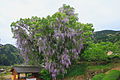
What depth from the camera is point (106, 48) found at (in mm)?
18609

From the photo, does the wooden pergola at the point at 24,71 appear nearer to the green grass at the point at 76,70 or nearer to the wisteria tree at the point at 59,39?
the wisteria tree at the point at 59,39

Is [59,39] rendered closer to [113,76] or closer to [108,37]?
[113,76]

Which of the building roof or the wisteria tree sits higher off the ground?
the wisteria tree

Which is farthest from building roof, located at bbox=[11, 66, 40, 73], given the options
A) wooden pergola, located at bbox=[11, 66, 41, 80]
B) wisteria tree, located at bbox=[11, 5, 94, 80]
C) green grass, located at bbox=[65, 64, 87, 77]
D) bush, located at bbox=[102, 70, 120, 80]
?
bush, located at bbox=[102, 70, 120, 80]

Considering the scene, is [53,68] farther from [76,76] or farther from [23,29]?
[23,29]

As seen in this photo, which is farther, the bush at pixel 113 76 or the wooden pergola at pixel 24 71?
the wooden pergola at pixel 24 71

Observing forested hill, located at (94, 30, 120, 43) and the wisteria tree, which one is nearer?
the wisteria tree

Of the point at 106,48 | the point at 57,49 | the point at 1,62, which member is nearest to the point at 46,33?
the point at 57,49

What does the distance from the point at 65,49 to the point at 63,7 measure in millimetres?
7177

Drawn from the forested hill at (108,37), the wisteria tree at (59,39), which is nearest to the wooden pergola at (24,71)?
the wisteria tree at (59,39)

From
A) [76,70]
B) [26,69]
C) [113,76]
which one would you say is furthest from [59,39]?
[113,76]

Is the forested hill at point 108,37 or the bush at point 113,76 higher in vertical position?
the forested hill at point 108,37

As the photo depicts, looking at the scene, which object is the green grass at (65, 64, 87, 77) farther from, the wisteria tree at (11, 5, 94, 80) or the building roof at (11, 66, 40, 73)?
the building roof at (11, 66, 40, 73)

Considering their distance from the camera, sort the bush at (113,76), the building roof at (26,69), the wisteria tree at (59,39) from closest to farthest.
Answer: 1. the bush at (113,76)
2. the wisteria tree at (59,39)
3. the building roof at (26,69)
